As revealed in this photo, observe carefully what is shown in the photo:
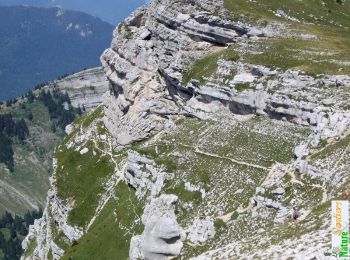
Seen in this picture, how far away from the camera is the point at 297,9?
423ft

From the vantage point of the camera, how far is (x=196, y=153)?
91875 mm

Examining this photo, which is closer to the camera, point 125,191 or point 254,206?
point 254,206

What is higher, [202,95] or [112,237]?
[202,95]

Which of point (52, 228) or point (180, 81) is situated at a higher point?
point (180, 81)

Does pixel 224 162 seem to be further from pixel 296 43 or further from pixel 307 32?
pixel 307 32

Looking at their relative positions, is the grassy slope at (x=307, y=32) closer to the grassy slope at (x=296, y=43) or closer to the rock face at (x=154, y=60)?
the grassy slope at (x=296, y=43)

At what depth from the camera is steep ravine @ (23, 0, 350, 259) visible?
213 feet

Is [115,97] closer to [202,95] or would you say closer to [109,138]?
[109,138]

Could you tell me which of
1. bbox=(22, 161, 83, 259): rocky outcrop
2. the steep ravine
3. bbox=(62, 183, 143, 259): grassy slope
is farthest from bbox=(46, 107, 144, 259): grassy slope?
bbox=(22, 161, 83, 259): rocky outcrop

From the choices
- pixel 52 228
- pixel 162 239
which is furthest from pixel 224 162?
pixel 52 228

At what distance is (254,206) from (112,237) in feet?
105

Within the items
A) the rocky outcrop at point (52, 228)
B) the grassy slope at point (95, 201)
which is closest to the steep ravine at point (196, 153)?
the grassy slope at point (95, 201)

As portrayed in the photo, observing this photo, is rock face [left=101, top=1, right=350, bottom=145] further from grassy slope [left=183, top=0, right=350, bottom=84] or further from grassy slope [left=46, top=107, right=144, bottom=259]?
grassy slope [left=46, top=107, right=144, bottom=259]

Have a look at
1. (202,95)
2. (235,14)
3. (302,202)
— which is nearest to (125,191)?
(202,95)
